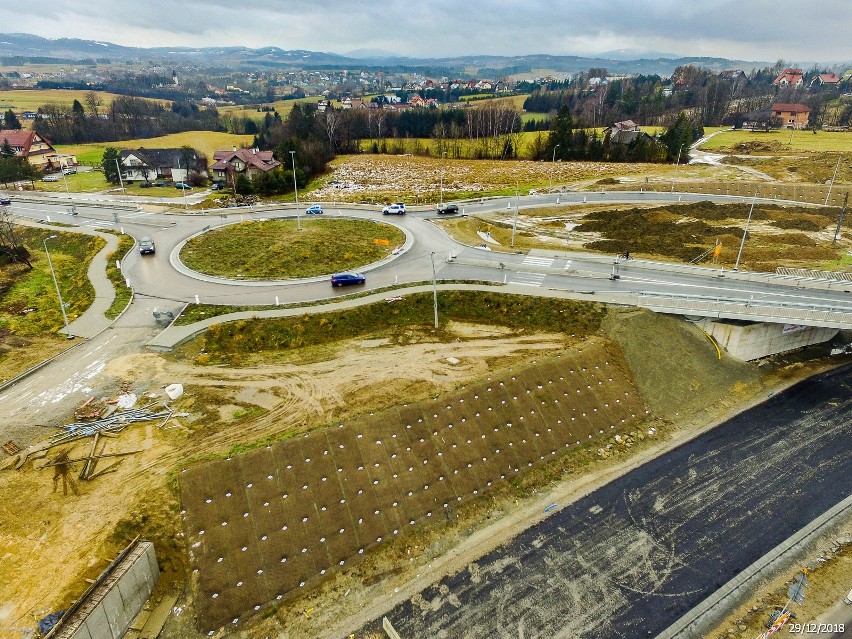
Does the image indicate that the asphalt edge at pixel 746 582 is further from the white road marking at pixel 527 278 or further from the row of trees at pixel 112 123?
the row of trees at pixel 112 123

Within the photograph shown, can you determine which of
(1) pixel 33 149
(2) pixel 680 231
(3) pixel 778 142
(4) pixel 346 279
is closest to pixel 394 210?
(4) pixel 346 279

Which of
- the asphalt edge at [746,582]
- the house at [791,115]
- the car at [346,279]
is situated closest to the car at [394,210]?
the car at [346,279]

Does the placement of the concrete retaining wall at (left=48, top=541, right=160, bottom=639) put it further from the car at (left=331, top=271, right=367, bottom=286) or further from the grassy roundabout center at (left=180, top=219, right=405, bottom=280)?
the grassy roundabout center at (left=180, top=219, right=405, bottom=280)

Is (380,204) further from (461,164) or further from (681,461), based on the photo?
(681,461)

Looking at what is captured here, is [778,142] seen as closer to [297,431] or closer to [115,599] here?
[297,431]

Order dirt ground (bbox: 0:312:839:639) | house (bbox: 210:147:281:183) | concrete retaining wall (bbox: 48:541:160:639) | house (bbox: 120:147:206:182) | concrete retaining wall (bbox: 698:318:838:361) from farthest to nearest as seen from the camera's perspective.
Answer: house (bbox: 120:147:206:182) < house (bbox: 210:147:281:183) < concrete retaining wall (bbox: 698:318:838:361) < dirt ground (bbox: 0:312:839:639) < concrete retaining wall (bbox: 48:541:160:639)

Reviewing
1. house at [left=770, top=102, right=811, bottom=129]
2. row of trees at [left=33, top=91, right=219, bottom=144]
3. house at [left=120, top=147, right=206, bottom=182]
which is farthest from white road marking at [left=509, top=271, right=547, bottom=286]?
house at [left=770, top=102, right=811, bottom=129]
